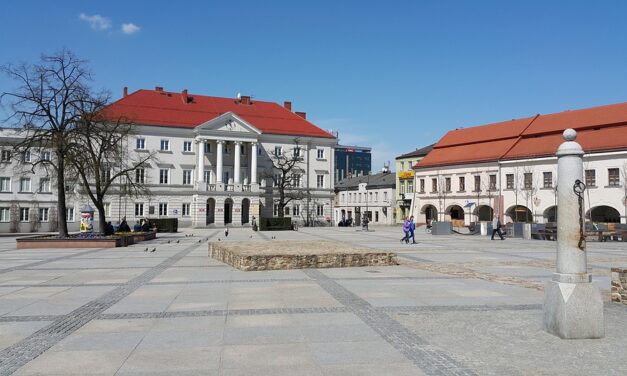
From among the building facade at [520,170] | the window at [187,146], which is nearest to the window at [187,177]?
the window at [187,146]

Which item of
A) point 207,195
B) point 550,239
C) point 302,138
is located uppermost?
point 302,138

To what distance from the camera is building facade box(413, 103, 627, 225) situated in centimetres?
4834

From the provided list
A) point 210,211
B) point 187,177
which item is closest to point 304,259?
point 210,211

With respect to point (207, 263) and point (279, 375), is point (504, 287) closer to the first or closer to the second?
point (279, 375)

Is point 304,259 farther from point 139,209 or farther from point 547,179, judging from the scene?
point 139,209

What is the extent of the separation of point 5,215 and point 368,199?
5646cm

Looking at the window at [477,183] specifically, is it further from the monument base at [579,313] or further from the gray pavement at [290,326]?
the monument base at [579,313]

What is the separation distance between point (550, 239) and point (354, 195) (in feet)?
201

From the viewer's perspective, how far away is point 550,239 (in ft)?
118

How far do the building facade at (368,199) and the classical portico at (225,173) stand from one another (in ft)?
71.0

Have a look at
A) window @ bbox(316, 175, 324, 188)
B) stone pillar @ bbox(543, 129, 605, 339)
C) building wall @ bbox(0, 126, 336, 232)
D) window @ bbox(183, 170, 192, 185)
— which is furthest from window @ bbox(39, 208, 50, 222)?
stone pillar @ bbox(543, 129, 605, 339)

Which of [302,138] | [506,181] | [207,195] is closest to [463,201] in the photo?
[506,181]

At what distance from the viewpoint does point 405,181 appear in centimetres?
8050

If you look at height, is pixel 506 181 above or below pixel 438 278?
above
